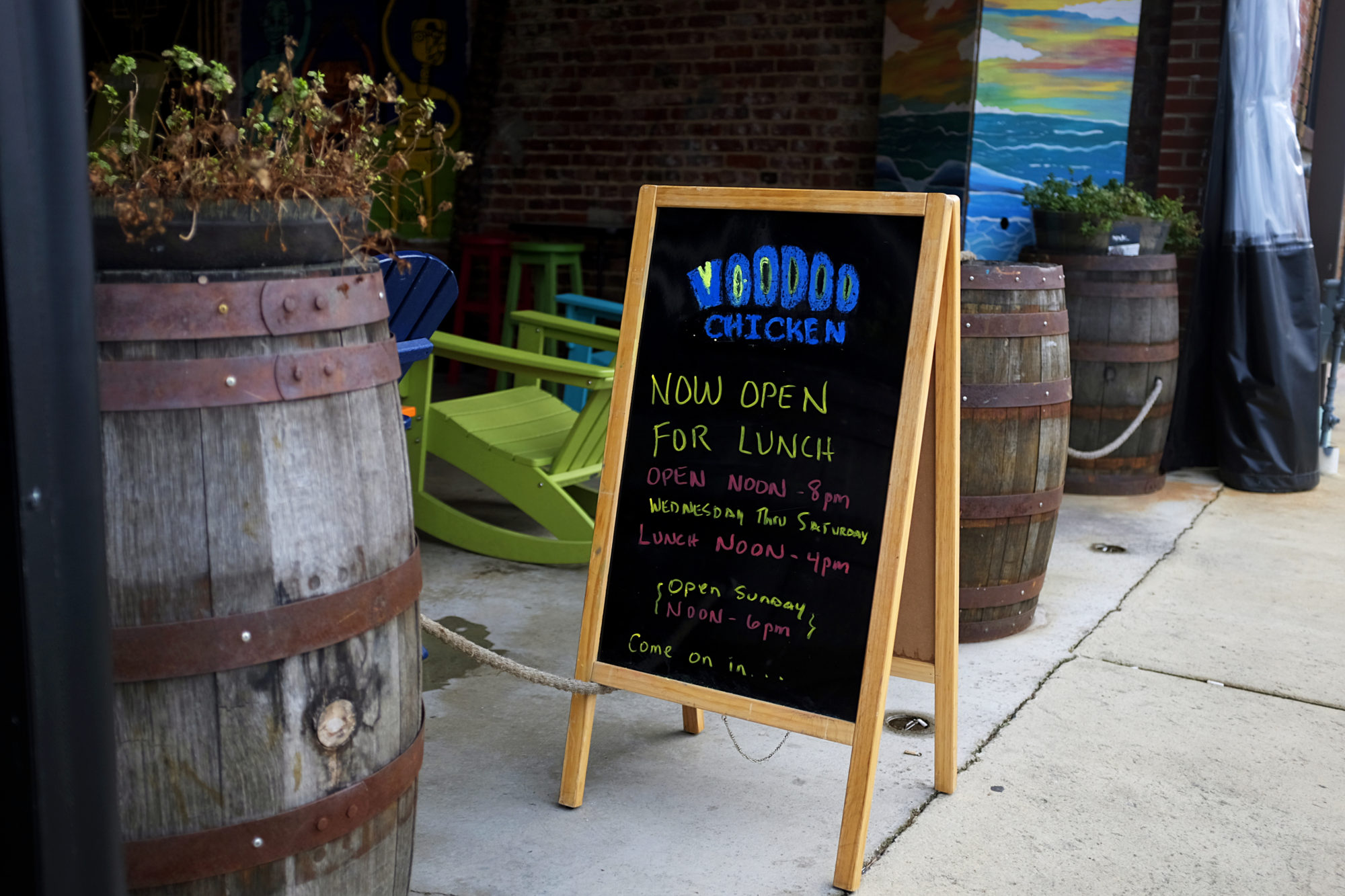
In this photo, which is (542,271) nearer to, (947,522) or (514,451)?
(514,451)

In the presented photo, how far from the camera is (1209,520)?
4488 millimetres

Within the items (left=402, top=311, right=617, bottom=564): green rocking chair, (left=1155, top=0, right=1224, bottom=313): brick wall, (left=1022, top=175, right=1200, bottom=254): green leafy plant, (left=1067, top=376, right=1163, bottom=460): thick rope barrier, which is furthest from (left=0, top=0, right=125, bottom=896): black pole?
(left=1155, top=0, right=1224, bottom=313): brick wall

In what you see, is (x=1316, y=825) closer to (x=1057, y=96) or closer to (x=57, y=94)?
(x=57, y=94)

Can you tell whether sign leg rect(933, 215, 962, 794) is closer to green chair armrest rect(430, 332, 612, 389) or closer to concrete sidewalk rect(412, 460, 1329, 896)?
concrete sidewalk rect(412, 460, 1329, 896)

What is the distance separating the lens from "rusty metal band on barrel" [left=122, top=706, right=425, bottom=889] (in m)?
1.40

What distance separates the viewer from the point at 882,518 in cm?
204

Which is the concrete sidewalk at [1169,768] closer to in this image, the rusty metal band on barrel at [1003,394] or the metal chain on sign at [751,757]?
the metal chain on sign at [751,757]

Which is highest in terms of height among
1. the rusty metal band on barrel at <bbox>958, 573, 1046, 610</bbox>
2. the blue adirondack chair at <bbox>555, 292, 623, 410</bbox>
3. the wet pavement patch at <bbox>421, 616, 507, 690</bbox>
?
the blue adirondack chair at <bbox>555, 292, 623, 410</bbox>

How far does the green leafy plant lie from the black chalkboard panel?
2.84m

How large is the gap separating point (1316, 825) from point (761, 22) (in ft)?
16.9

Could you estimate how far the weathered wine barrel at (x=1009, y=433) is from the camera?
2.97 meters

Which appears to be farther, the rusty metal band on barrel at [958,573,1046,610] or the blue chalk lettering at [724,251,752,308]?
the rusty metal band on barrel at [958,573,1046,610]

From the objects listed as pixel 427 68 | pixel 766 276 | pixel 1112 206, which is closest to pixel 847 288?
pixel 766 276

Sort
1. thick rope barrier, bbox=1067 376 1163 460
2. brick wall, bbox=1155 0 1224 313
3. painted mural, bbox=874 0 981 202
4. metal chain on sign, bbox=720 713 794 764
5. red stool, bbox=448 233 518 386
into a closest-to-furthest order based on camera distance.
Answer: metal chain on sign, bbox=720 713 794 764 → thick rope barrier, bbox=1067 376 1163 460 → brick wall, bbox=1155 0 1224 313 → painted mural, bbox=874 0 981 202 → red stool, bbox=448 233 518 386
